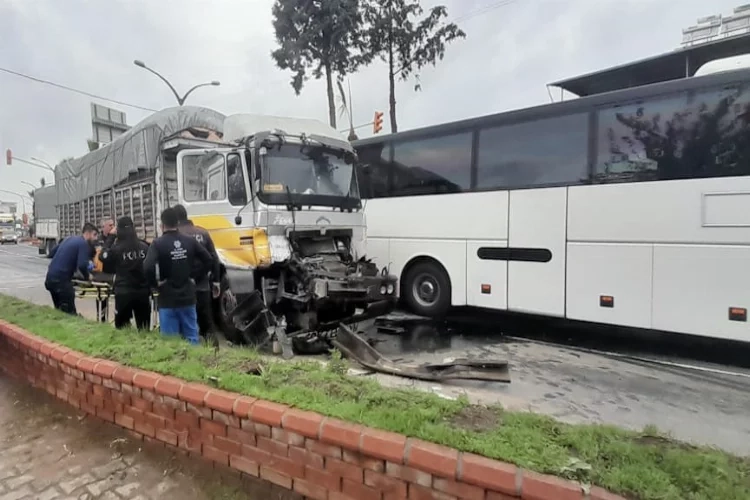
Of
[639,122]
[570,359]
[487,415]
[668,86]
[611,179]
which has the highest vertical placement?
[668,86]

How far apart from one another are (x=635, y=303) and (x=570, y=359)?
1185mm

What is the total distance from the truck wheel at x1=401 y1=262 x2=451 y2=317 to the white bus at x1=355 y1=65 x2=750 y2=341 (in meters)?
0.02

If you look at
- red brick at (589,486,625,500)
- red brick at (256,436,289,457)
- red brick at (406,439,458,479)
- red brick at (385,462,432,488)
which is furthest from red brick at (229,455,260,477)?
A: red brick at (589,486,625,500)

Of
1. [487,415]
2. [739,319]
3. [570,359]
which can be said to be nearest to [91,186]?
[570,359]

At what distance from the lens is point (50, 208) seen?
21219 millimetres

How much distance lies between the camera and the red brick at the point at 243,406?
241 cm

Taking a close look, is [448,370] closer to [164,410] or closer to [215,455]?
[215,455]

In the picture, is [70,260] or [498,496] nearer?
[498,496]

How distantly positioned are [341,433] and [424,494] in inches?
17.5

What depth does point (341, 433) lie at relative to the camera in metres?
2.11

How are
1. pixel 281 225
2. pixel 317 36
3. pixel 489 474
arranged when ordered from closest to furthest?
pixel 489 474, pixel 281 225, pixel 317 36

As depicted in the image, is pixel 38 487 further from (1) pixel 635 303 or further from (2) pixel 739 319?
(2) pixel 739 319

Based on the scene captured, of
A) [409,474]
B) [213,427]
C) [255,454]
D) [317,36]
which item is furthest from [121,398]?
[317,36]

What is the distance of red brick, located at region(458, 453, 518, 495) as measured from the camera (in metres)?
1.74
